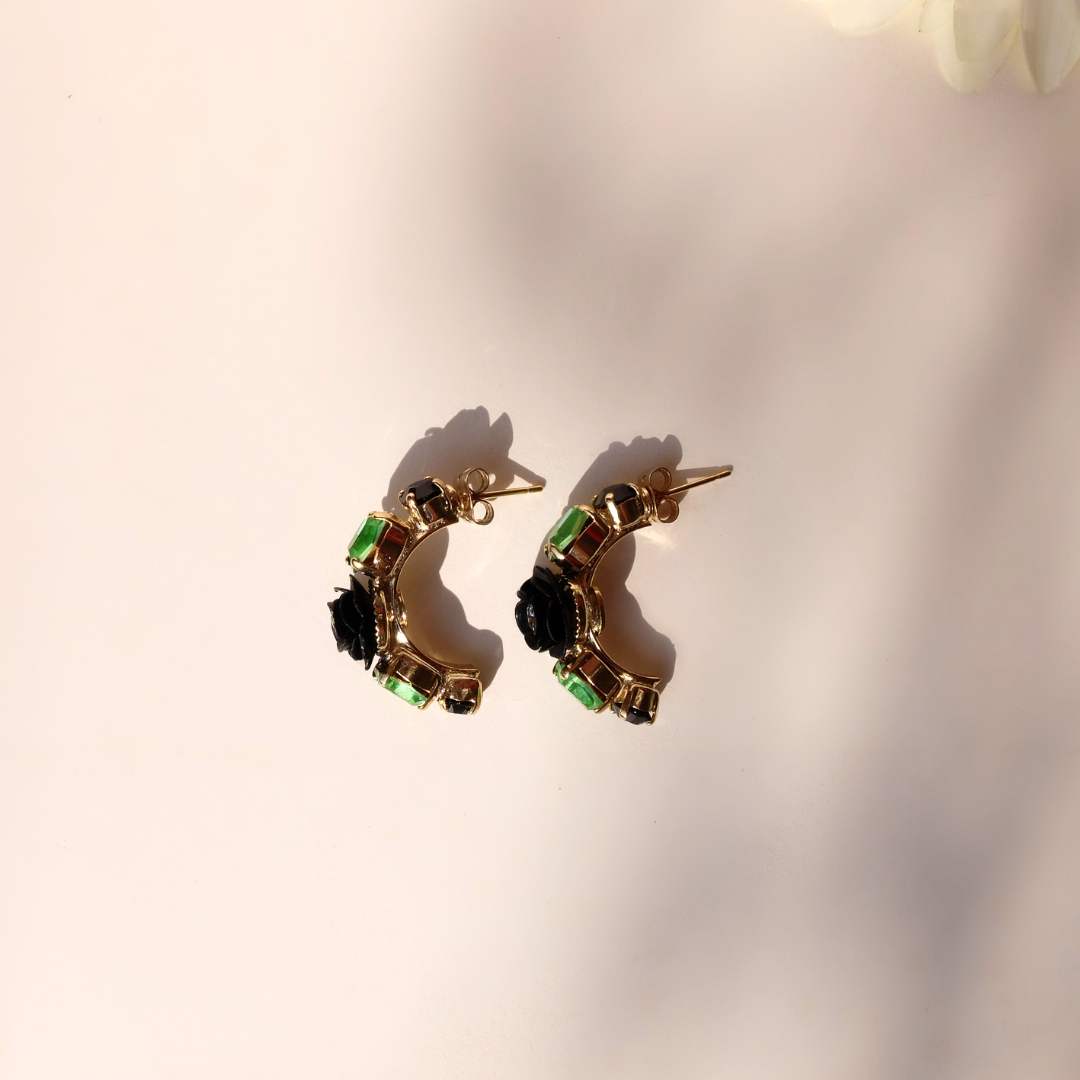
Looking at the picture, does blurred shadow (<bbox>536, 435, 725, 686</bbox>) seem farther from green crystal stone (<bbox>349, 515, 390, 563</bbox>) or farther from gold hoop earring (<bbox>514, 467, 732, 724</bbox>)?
green crystal stone (<bbox>349, 515, 390, 563</bbox>)

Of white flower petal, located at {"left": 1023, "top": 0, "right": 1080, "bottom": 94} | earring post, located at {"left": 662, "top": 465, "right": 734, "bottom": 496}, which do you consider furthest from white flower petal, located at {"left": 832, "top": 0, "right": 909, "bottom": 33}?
earring post, located at {"left": 662, "top": 465, "right": 734, "bottom": 496}

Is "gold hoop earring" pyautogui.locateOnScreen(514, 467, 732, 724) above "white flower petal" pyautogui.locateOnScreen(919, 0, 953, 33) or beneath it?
beneath

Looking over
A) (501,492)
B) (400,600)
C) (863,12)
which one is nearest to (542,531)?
(501,492)

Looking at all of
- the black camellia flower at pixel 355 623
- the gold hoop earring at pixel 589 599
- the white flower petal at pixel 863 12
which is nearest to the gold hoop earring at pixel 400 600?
the black camellia flower at pixel 355 623

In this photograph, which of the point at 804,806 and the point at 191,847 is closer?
the point at 804,806

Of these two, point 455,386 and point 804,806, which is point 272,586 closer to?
point 455,386

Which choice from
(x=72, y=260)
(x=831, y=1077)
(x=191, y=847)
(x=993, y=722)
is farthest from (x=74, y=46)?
(x=831, y=1077)

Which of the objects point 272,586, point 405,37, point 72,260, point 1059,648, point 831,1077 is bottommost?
point 831,1077

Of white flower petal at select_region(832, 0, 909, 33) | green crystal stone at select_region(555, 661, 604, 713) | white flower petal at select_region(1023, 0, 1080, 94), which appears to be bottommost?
green crystal stone at select_region(555, 661, 604, 713)
